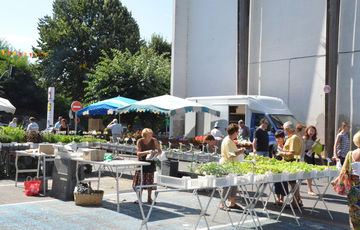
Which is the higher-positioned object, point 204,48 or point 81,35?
point 81,35

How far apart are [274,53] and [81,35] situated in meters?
20.5

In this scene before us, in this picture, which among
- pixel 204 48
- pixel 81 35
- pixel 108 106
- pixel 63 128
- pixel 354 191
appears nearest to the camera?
pixel 354 191

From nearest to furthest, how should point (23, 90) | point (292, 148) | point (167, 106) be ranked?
1. point (292, 148)
2. point (167, 106)
3. point (23, 90)

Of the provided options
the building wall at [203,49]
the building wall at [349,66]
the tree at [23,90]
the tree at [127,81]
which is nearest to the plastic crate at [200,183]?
the building wall at [349,66]

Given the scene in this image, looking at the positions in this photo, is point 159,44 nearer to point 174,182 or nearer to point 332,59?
point 332,59

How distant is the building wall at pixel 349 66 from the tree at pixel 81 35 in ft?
72.4

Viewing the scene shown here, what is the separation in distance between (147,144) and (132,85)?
21.5 meters

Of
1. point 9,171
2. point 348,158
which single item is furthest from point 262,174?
point 9,171

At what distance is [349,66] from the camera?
1928 centimetres

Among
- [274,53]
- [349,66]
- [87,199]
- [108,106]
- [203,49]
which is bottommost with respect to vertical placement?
[87,199]

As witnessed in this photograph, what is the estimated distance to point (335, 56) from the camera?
769 inches

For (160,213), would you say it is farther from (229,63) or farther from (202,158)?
(229,63)

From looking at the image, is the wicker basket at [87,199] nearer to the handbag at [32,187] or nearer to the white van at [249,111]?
the handbag at [32,187]

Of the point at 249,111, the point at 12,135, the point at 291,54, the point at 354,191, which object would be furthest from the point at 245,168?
the point at 291,54
